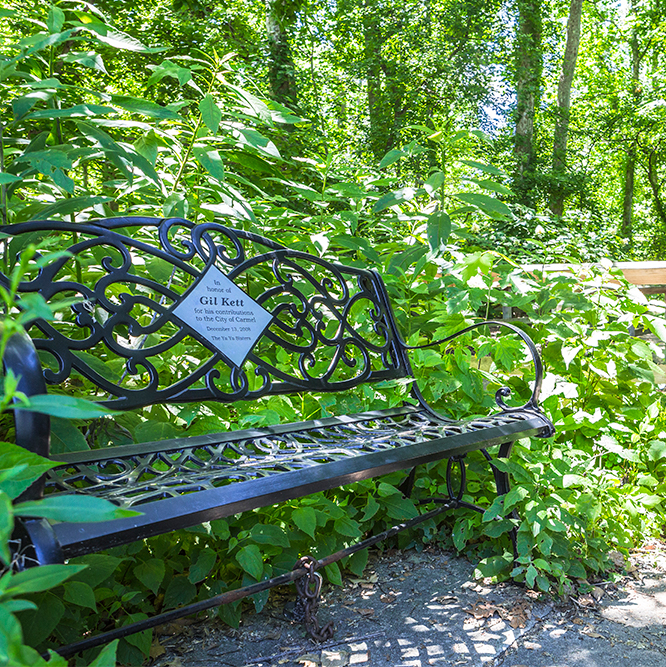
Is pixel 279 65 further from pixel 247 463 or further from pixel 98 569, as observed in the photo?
pixel 98 569

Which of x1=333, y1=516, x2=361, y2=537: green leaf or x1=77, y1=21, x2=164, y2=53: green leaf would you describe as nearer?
x1=77, y1=21, x2=164, y2=53: green leaf

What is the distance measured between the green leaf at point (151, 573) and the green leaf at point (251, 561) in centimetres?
20

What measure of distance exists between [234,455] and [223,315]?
1.36 ft

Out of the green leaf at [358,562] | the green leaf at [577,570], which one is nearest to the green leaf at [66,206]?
the green leaf at [358,562]

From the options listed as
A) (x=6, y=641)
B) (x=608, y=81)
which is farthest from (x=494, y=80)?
(x=6, y=641)

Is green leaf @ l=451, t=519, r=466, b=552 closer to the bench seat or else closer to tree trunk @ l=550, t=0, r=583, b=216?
the bench seat

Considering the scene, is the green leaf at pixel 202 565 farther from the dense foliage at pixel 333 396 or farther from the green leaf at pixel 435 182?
the green leaf at pixel 435 182

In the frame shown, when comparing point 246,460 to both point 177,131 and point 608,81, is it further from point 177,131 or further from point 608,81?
point 608,81

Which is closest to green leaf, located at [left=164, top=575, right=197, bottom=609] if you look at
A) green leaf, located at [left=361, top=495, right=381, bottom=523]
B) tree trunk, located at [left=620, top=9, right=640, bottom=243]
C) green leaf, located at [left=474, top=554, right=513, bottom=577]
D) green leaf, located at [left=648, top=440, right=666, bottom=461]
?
green leaf, located at [left=361, top=495, right=381, bottom=523]

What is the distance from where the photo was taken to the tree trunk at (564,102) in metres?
10.6

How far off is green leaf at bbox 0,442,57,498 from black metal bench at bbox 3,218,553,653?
20 cm

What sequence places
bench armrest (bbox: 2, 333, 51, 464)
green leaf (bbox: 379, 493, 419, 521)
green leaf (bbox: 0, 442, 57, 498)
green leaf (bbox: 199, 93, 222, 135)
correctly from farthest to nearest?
green leaf (bbox: 379, 493, 419, 521) < green leaf (bbox: 199, 93, 222, 135) < bench armrest (bbox: 2, 333, 51, 464) < green leaf (bbox: 0, 442, 57, 498)

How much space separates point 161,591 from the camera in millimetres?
1600

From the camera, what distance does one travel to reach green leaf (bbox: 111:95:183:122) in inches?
56.5
